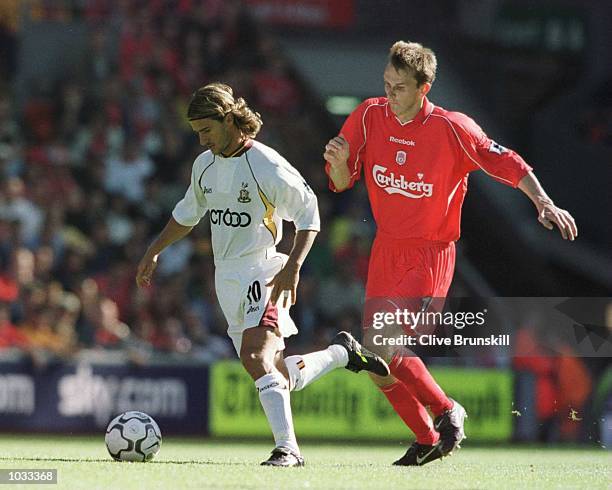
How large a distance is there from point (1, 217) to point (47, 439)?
2.85 m

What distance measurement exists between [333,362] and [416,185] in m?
1.10

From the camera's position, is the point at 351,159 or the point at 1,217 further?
the point at 1,217

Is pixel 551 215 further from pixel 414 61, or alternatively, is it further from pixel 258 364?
pixel 258 364

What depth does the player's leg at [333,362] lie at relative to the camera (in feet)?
25.3

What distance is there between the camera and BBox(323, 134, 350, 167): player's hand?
7.67 metres

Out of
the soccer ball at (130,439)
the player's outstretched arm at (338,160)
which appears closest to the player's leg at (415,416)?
the player's outstretched arm at (338,160)

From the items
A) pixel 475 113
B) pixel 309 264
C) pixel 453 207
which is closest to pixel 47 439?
pixel 309 264

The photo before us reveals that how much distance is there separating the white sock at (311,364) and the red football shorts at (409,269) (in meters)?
0.38

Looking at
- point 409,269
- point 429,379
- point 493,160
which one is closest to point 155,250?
point 409,269

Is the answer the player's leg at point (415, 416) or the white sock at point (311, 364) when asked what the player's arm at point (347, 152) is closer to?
the white sock at point (311, 364)

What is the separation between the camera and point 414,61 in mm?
7551

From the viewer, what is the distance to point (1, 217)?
13.8 m

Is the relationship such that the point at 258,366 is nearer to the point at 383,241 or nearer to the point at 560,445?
the point at 383,241

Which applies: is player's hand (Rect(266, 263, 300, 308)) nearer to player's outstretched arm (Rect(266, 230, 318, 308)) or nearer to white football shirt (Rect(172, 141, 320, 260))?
player's outstretched arm (Rect(266, 230, 318, 308))
